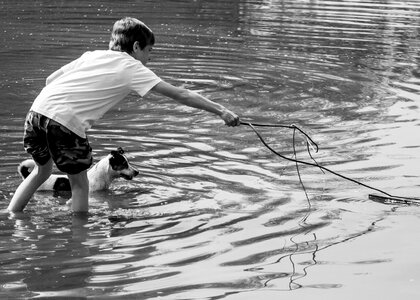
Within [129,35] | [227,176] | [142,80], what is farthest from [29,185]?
[227,176]

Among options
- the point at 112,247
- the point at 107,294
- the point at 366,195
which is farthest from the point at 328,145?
the point at 107,294

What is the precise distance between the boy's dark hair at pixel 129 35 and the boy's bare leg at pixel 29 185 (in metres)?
1.17

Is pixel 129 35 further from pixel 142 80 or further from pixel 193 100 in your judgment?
pixel 193 100

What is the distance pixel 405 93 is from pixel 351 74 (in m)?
1.74

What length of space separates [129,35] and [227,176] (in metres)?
2.30

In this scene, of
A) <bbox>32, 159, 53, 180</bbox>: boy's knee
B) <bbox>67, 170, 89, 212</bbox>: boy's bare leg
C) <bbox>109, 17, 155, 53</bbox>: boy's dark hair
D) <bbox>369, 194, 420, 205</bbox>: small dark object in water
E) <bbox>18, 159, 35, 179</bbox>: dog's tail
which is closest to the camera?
<bbox>109, 17, 155, 53</bbox>: boy's dark hair

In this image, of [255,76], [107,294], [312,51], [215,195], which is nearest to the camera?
[107,294]

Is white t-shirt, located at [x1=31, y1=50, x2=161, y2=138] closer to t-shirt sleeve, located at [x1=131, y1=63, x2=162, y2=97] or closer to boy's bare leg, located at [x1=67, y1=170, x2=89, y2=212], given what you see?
t-shirt sleeve, located at [x1=131, y1=63, x2=162, y2=97]

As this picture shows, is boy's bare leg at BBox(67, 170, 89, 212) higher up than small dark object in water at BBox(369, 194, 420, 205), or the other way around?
boy's bare leg at BBox(67, 170, 89, 212)

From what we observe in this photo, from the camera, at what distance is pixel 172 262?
664 centimetres

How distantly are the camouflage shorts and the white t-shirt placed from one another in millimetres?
56

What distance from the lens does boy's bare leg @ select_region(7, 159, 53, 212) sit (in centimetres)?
768

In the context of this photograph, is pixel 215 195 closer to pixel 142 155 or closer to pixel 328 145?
pixel 142 155

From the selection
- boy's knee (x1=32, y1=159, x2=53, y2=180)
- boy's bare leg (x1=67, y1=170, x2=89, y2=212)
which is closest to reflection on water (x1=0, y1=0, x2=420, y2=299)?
boy's bare leg (x1=67, y1=170, x2=89, y2=212)
